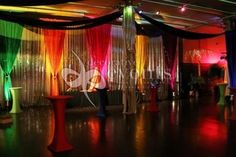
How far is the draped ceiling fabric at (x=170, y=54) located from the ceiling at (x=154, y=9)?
4.82 ft

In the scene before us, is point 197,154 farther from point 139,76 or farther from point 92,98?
point 139,76

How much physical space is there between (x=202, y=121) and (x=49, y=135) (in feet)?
11.3

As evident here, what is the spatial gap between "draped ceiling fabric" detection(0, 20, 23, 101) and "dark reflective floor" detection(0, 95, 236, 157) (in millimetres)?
1458

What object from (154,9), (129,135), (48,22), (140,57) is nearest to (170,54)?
(140,57)

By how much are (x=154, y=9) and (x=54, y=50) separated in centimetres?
348

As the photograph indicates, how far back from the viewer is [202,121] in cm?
644

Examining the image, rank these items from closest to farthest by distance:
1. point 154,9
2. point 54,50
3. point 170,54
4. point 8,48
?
point 8,48 < point 154,9 < point 54,50 < point 170,54

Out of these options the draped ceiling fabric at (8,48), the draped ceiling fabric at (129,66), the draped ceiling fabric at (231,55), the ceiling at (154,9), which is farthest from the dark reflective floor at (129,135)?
the ceiling at (154,9)

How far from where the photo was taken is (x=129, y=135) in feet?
16.6

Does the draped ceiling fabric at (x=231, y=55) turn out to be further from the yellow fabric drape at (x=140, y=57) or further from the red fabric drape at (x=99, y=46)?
the red fabric drape at (x=99, y=46)

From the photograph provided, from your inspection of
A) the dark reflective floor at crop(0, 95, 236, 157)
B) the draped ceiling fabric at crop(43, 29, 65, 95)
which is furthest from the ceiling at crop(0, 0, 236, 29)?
the dark reflective floor at crop(0, 95, 236, 157)

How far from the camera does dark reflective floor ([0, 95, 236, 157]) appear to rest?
13.2ft

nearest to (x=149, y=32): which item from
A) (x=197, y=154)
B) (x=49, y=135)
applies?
(x=49, y=135)

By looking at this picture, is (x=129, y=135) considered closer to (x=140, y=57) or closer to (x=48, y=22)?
(x=48, y=22)
